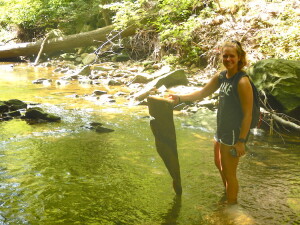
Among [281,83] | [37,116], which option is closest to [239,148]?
[281,83]

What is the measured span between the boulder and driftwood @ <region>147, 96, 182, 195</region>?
3.35m

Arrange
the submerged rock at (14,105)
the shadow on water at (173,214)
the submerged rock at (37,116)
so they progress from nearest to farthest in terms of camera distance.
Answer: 1. the shadow on water at (173,214)
2. the submerged rock at (37,116)
3. the submerged rock at (14,105)

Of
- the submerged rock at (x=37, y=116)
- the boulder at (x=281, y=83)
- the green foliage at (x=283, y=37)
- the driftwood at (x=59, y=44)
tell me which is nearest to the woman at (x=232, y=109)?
the boulder at (x=281, y=83)

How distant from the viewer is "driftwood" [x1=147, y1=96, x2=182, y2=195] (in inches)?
119

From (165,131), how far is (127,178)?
37.7 inches

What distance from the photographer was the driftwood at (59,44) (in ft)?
53.7

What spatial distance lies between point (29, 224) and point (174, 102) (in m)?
1.68

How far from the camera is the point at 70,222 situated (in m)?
2.75

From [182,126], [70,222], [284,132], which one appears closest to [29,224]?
[70,222]

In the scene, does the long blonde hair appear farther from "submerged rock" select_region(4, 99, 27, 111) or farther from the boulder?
"submerged rock" select_region(4, 99, 27, 111)

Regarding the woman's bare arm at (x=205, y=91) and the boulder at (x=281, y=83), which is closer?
the woman's bare arm at (x=205, y=91)

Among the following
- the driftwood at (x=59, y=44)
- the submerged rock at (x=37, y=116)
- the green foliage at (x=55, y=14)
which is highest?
the green foliage at (x=55, y=14)

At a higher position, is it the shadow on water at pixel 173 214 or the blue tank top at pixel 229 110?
the blue tank top at pixel 229 110

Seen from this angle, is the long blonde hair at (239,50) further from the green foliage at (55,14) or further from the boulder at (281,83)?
the green foliage at (55,14)
